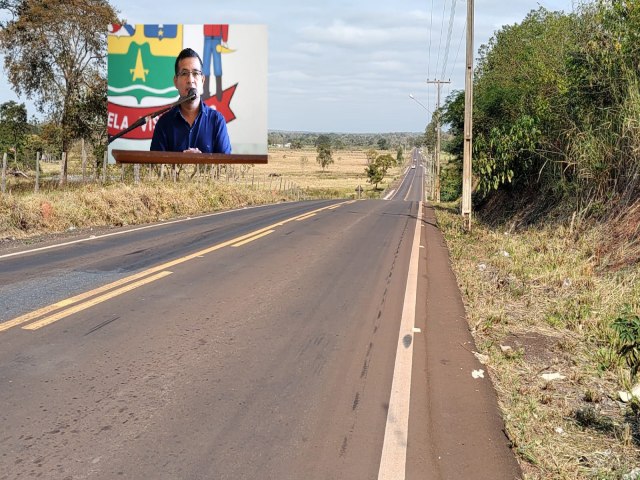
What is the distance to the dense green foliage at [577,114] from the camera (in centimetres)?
1026

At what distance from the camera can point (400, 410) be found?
413 cm

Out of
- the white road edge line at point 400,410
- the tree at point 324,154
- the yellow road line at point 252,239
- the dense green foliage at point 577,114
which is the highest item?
the tree at point 324,154

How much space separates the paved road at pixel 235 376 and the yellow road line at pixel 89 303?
0.08 feet

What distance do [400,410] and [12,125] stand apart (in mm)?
40565

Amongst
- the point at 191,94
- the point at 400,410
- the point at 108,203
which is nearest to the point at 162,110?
the point at 191,94

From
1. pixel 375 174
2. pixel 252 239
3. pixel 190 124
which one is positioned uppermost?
pixel 375 174

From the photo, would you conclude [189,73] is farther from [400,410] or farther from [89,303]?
[400,410]

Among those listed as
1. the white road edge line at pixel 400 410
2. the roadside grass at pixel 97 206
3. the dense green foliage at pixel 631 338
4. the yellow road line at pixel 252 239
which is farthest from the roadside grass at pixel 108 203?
the dense green foliage at pixel 631 338

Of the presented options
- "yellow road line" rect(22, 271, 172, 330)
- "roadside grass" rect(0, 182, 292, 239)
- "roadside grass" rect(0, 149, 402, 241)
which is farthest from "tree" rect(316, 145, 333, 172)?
→ "yellow road line" rect(22, 271, 172, 330)

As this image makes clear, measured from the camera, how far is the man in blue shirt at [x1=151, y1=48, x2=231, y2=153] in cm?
1788

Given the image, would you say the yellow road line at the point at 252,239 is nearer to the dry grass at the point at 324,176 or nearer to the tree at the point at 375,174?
the dry grass at the point at 324,176

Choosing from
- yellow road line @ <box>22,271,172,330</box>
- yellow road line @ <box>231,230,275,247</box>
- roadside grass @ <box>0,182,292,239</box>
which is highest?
roadside grass @ <box>0,182,292,239</box>

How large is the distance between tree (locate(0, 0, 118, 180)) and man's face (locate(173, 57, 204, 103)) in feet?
26.4

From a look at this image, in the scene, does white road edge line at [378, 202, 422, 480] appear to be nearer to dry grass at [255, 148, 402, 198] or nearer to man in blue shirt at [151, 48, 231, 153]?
man in blue shirt at [151, 48, 231, 153]
